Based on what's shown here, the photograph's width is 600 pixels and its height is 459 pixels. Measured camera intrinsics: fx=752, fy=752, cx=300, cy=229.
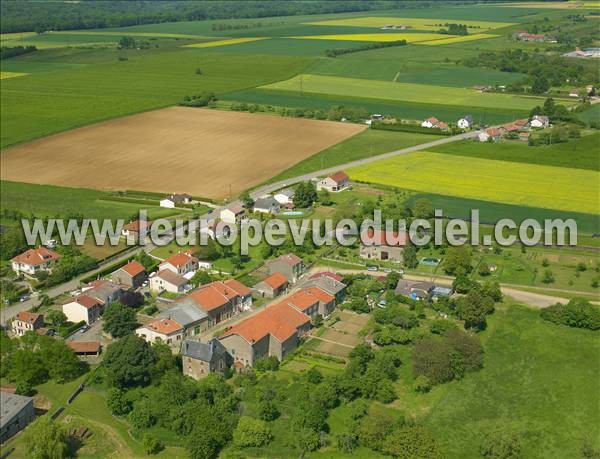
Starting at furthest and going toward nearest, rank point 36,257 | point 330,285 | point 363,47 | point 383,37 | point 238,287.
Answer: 1. point 383,37
2. point 363,47
3. point 36,257
4. point 330,285
5. point 238,287

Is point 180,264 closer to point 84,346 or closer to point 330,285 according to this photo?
point 330,285

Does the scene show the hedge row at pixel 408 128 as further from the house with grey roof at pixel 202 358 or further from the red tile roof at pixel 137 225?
the house with grey roof at pixel 202 358

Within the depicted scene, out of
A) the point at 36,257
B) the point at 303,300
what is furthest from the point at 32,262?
the point at 303,300

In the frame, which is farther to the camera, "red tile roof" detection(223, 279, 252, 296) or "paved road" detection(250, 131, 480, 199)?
"paved road" detection(250, 131, 480, 199)

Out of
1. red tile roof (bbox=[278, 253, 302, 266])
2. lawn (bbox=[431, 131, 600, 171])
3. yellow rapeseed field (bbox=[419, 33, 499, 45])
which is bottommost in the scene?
lawn (bbox=[431, 131, 600, 171])

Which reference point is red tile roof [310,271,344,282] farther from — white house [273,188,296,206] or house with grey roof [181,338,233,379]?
white house [273,188,296,206]

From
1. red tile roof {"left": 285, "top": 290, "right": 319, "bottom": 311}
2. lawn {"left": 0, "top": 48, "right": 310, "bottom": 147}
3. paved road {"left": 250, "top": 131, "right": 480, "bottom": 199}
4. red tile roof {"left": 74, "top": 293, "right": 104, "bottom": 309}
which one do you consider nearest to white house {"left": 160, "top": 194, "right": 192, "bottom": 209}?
paved road {"left": 250, "top": 131, "right": 480, "bottom": 199}
